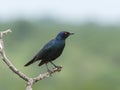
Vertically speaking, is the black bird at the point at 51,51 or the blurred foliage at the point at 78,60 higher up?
the black bird at the point at 51,51

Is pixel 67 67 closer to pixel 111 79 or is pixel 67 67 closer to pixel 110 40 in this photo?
pixel 111 79

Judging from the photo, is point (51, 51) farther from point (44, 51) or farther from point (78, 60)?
point (78, 60)

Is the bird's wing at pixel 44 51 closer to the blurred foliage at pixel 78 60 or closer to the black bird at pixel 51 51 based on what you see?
the black bird at pixel 51 51

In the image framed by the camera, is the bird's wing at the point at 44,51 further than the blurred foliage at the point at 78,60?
No

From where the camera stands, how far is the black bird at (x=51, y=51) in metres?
10.9

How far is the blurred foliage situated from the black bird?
15.4 metres

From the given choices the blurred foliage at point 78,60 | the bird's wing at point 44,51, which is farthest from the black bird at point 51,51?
the blurred foliage at point 78,60

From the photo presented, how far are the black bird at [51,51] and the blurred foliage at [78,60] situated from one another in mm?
15450

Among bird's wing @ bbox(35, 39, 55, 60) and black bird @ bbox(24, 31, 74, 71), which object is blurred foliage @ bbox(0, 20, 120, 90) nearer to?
black bird @ bbox(24, 31, 74, 71)

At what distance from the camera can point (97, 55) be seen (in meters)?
64.2

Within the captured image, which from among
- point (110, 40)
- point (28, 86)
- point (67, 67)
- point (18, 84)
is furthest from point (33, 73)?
point (28, 86)

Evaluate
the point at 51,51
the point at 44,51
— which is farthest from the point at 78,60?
the point at 44,51

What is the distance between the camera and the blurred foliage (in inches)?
1860

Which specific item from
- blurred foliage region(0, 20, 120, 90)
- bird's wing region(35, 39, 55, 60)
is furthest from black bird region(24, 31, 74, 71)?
blurred foliage region(0, 20, 120, 90)
